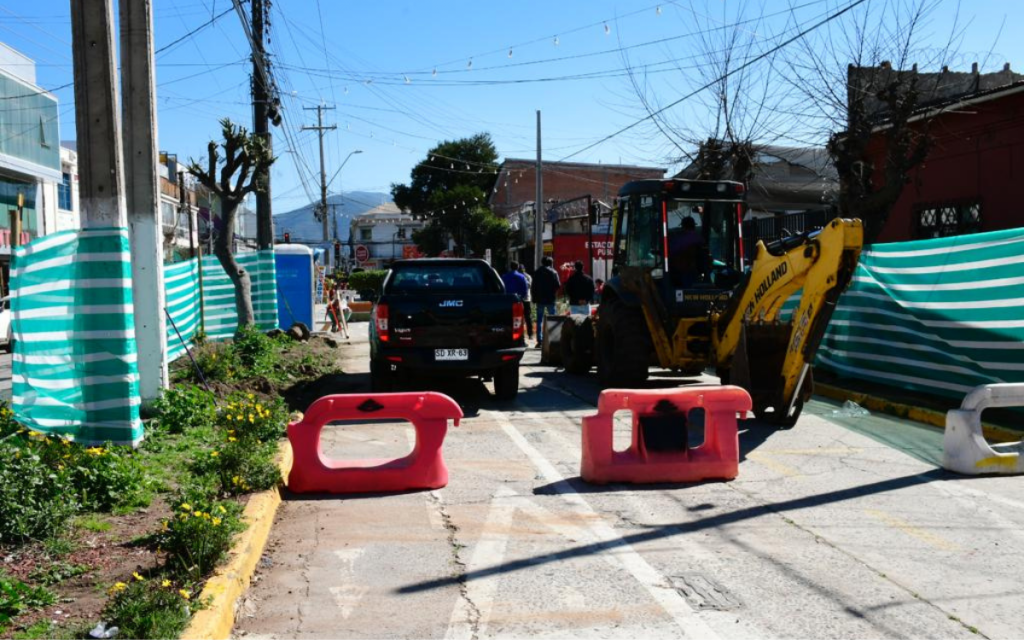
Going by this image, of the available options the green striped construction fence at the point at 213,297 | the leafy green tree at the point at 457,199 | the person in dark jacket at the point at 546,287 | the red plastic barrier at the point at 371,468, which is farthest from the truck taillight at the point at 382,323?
the leafy green tree at the point at 457,199

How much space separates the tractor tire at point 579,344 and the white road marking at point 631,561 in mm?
6403

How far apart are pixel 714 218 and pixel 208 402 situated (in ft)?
22.6

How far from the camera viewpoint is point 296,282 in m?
25.1

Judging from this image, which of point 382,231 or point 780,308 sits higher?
point 382,231

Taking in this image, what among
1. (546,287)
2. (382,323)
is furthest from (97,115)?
(546,287)

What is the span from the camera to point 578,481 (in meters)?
7.68

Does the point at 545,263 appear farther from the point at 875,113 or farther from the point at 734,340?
the point at 734,340

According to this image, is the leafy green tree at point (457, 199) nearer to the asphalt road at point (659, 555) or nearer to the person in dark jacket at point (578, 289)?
the person in dark jacket at point (578, 289)

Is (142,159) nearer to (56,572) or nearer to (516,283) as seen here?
(56,572)

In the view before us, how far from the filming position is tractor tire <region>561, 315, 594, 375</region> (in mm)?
14766

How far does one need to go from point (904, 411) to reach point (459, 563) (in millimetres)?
6868

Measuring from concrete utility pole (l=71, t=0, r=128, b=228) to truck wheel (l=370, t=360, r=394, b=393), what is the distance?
4220 mm

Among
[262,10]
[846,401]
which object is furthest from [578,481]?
[262,10]

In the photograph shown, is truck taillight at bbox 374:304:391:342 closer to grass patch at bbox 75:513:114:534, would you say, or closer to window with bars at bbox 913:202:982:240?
grass patch at bbox 75:513:114:534
